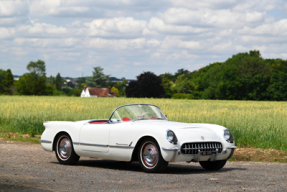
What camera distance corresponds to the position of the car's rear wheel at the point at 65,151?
32.1 ft

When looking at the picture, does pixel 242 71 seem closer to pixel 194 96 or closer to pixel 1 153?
pixel 194 96

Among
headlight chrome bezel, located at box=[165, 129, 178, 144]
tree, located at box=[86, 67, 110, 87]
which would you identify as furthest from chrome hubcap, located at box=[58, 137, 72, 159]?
tree, located at box=[86, 67, 110, 87]

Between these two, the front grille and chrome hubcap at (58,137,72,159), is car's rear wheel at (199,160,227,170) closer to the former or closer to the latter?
the front grille

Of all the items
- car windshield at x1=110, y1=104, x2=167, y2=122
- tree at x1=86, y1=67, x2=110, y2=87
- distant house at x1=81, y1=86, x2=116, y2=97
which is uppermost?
tree at x1=86, y1=67, x2=110, y2=87

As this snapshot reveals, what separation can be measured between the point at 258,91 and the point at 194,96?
2370 centimetres

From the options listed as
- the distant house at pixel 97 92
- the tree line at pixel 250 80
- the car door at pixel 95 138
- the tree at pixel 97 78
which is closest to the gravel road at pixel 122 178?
the car door at pixel 95 138

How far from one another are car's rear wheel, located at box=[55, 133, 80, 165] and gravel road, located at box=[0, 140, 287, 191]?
0.17 metres

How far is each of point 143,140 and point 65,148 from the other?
2470 mm

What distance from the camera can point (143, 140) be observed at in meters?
8.38

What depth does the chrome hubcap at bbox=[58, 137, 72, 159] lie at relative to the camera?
Answer: 9.88m

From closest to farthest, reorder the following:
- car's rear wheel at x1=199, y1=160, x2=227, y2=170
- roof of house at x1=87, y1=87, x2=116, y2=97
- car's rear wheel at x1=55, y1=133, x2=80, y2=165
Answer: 1. car's rear wheel at x1=199, y1=160, x2=227, y2=170
2. car's rear wheel at x1=55, y1=133, x2=80, y2=165
3. roof of house at x1=87, y1=87, x2=116, y2=97

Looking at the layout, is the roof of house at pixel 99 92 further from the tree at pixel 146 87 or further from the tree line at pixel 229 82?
the tree at pixel 146 87

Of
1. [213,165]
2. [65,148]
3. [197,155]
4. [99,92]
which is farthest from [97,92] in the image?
[197,155]

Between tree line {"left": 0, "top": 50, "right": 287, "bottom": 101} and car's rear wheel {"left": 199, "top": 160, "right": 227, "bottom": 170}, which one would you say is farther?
tree line {"left": 0, "top": 50, "right": 287, "bottom": 101}
